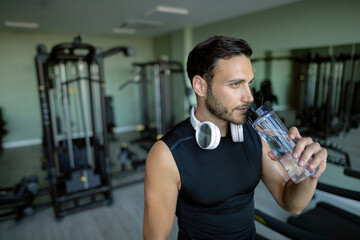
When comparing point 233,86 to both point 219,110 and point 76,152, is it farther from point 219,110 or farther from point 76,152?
point 76,152

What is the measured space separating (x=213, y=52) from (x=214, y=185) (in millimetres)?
524

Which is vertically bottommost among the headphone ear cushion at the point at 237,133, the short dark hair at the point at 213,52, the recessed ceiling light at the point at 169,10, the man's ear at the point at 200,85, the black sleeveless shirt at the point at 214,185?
the black sleeveless shirt at the point at 214,185

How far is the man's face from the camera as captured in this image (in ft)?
2.95

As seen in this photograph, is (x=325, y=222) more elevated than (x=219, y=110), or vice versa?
(x=219, y=110)

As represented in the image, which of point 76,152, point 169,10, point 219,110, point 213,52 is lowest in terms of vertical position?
point 76,152

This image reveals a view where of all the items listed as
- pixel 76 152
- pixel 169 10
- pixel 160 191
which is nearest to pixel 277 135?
pixel 160 191

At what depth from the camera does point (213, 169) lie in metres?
0.98

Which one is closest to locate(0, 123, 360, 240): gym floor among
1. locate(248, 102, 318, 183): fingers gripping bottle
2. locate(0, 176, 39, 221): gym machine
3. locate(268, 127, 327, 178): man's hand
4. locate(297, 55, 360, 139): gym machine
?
locate(0, 176, 39, 221): gym machine

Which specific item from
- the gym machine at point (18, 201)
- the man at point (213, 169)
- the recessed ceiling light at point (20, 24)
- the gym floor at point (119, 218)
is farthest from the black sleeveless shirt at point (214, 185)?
the recessed ceiling light at point (20, 24)

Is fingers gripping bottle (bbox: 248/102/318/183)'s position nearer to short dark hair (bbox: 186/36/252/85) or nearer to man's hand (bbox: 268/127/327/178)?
man's hand (bbox: 268/127/327/178)

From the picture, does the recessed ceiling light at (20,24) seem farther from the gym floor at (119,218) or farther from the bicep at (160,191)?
the bicep at (160,191)

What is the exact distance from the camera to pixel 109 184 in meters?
2.86

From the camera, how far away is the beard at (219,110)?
919 millimetres

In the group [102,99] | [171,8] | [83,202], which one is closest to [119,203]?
[83,202]
